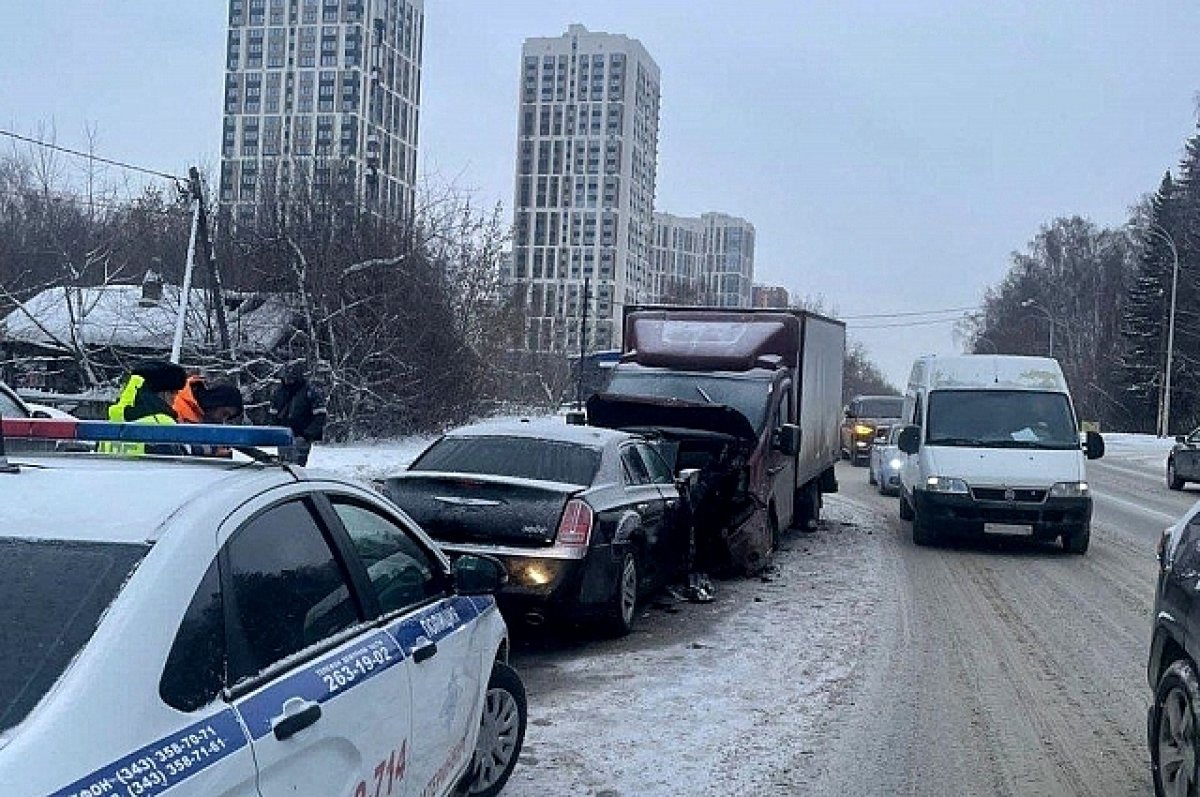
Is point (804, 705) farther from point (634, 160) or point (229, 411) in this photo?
point (634, 160)

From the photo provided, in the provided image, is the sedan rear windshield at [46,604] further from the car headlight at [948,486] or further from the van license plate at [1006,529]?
the van license plate at [1006,529]

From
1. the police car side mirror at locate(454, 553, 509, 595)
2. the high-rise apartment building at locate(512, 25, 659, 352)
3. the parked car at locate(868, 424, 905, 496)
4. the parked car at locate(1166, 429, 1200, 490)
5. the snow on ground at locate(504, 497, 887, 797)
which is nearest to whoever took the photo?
the police car side mirror at locate(454, 553, 509, 595)

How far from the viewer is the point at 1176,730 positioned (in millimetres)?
4887

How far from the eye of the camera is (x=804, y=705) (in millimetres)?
7020

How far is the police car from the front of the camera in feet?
7.86

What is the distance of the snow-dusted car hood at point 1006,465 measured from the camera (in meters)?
13.8

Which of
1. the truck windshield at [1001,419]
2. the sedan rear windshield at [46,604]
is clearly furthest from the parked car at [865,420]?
the sedan rear windshield at [46,604]

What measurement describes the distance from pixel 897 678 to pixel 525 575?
2.48m

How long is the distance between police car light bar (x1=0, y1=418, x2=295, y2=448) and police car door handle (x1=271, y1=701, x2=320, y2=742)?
0.87m

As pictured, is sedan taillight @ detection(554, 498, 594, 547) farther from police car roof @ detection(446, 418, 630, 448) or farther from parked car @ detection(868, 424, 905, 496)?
parked car @ detection(868, 424, 905, 496)

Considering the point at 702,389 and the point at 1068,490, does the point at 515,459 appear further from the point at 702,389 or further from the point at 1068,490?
the point at 1068,490

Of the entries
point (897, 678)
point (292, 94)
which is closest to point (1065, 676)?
point (897, 678)

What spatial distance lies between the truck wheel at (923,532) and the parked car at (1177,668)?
350 inches

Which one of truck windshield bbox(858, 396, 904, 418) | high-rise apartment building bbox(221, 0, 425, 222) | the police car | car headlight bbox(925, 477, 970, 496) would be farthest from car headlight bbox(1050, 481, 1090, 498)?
high-rise apartment building bbox(221, 0, 425, 222)
